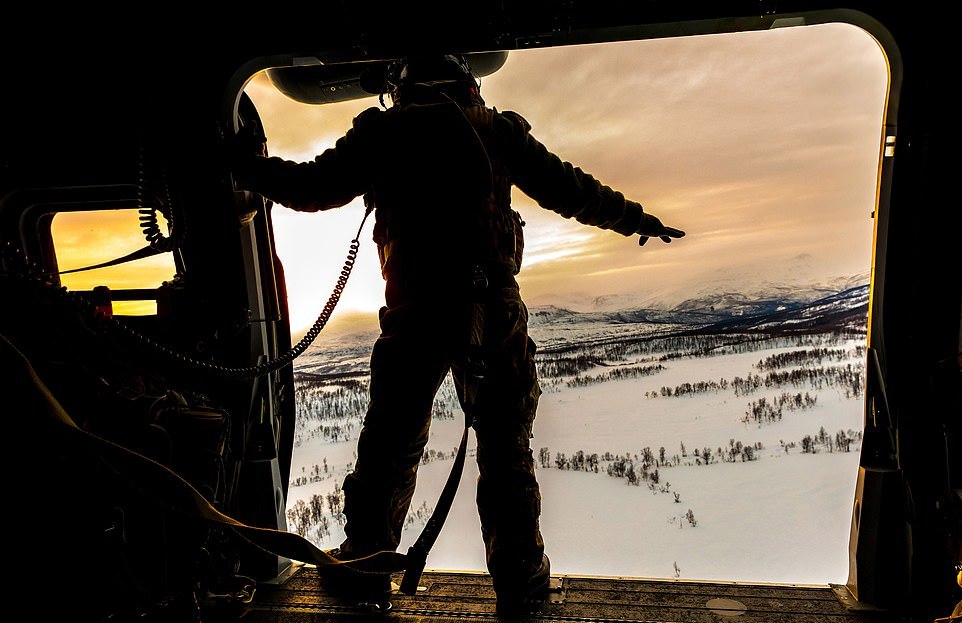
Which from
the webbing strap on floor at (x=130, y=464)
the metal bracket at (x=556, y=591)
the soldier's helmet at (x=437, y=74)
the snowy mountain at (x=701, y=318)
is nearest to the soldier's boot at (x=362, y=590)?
the metal bracket at (x=556, y=591)

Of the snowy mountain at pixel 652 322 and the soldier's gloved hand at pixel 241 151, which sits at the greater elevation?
the soldier's gloved hand at pixel 241 151

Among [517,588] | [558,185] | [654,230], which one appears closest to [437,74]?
[558,185]

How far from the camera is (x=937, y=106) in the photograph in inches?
71.4

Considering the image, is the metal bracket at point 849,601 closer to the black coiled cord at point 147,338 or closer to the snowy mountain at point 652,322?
the snowy mountain at point 652,322

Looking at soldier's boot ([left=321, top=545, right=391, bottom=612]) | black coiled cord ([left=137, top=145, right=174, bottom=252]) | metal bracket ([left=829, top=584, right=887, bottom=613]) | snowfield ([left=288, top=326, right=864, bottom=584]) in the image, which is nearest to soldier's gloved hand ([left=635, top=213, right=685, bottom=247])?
snowfield ([left=288, top=326, right=864, bottom=584])

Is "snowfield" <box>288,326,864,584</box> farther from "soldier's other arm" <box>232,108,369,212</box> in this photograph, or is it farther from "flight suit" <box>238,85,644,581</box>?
"soldier's other arm" <box>232,108,369,212</box>

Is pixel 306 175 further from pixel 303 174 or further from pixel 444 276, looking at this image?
pixel 444 276

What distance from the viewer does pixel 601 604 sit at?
2014 millimetres

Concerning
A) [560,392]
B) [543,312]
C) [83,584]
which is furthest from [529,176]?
[83,584]

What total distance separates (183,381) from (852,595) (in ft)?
8.81

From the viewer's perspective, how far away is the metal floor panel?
191 cm

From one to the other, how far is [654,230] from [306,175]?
4.51ft

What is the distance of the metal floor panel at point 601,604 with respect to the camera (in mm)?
1914

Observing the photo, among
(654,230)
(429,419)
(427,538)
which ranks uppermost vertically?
(654,230)
